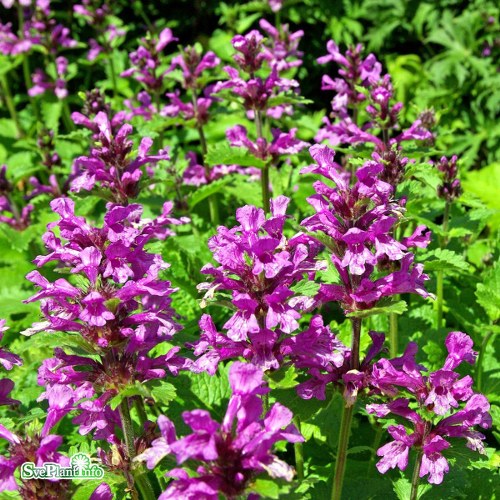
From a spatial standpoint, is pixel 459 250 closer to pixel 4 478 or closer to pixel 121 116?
pixel 121 116

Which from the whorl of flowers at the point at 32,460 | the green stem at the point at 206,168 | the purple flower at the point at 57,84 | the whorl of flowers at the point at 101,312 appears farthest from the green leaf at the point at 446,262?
the purple flower at the point at 57,84

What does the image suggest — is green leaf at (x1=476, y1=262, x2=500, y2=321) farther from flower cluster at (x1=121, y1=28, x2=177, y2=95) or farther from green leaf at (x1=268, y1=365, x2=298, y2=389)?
flower cluster at (x1=121, y1=28, x2=177, y2=95)

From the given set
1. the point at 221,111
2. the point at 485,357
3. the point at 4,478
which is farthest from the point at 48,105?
the point at 4,478

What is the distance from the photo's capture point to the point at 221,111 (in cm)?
429

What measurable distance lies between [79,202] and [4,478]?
84.0 inches

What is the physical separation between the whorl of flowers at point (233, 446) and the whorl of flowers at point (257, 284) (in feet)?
0.95

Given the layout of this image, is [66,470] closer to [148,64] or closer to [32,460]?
[32,460]

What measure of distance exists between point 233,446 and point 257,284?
1.76ft

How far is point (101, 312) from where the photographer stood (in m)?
1.93

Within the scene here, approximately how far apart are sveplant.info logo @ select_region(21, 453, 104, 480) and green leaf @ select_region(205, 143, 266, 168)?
1805 mm

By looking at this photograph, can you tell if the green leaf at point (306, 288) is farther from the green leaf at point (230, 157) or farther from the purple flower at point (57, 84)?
the purple flower at point (57, 84)

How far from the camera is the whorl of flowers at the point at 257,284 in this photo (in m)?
1.80

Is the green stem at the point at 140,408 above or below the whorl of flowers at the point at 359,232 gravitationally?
below

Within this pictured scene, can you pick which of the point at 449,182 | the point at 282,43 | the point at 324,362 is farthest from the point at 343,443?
the point at 282,43
